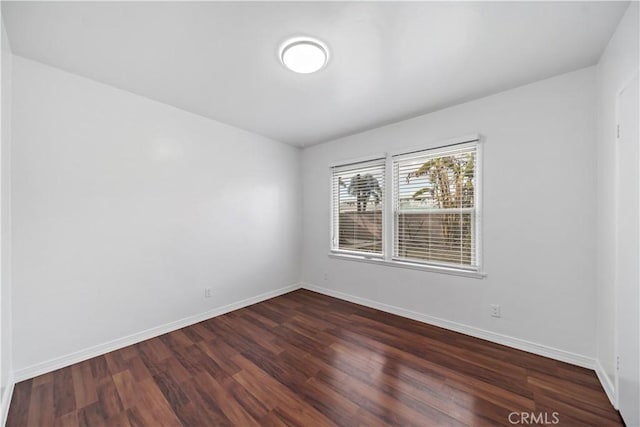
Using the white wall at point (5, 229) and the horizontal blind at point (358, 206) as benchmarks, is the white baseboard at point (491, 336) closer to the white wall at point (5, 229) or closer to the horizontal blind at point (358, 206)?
the horizontal blind at point (358, 206)

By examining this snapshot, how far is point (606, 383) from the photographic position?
1.83m

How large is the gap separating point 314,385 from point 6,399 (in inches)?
81.0

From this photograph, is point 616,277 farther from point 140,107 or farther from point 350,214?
point 140,107

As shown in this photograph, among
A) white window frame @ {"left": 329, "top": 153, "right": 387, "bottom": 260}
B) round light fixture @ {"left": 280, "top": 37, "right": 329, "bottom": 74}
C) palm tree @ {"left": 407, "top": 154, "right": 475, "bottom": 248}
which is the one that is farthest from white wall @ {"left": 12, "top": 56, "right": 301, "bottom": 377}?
palm tree @ {"left": 407, "top": 154, "right": 475, "bottom": 248}

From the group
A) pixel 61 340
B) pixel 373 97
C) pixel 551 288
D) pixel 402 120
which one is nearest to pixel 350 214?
pixel 402 120

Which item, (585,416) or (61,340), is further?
(61,340)

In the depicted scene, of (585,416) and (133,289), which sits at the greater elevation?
(133,289)

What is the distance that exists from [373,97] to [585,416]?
9.62 ft

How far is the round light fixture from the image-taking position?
70.7 inches

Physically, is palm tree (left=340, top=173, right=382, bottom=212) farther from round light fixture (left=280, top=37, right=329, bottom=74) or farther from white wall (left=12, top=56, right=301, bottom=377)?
round light fixture (left=280, top=37, right=329, bottom=74)

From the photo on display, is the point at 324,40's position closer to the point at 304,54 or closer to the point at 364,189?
the point at 304,54

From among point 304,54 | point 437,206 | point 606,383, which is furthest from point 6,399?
point 606,383

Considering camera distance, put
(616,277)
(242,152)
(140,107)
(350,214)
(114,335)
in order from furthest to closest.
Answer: (350,214)
(242,152)
(140,107)
(114,335)
(616,277)

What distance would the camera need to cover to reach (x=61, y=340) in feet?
7.04
